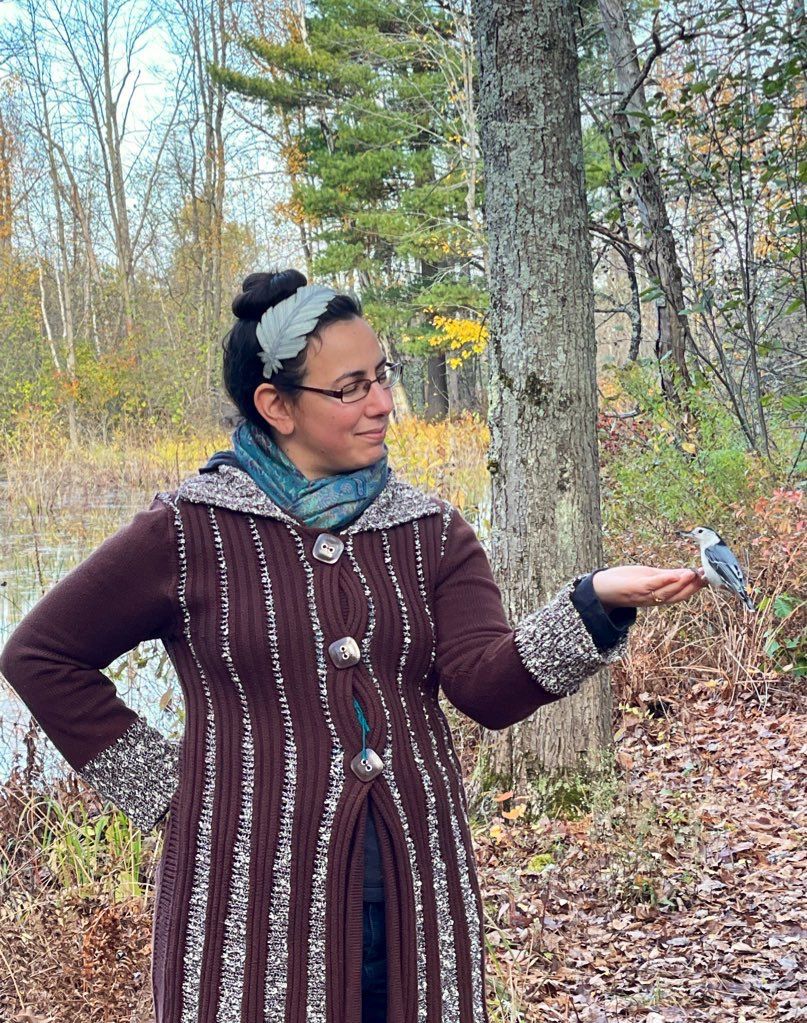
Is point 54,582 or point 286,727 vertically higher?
point 286,727

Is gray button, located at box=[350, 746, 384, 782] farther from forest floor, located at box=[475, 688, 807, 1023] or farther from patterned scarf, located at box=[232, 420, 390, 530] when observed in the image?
forest floor, located at box=[475, 688, 807, 1023]

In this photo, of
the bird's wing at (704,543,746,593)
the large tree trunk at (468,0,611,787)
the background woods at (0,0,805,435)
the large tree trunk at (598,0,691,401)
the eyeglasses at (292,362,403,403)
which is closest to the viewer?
the bird's wing at (704,543,746,593)

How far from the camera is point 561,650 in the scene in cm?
152

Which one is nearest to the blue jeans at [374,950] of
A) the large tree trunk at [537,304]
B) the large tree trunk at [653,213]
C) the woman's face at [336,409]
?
the woman's face at [336,409]

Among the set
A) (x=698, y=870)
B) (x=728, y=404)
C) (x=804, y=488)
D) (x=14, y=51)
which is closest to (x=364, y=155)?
(x=14, y=51)

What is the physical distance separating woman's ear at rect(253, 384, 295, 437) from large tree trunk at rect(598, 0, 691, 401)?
16.3 feet

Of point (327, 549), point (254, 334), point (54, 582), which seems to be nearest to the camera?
point (327, 549)

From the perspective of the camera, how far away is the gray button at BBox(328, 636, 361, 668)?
155cm

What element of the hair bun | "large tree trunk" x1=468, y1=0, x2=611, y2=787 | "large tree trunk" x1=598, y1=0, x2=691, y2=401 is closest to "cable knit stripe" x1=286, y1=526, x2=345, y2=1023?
the hair bun

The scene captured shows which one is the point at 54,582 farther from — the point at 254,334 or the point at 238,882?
the point at 238,882

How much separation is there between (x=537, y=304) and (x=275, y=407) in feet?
6.92

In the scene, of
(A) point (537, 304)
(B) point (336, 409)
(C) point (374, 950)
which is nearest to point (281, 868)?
(C) point (374, 950)

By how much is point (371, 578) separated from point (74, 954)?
189 cm

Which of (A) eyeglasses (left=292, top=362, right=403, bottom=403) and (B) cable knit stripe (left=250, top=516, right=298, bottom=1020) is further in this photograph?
(A) eyeglasses (left=292, top=362, right=403, bottom=403)
